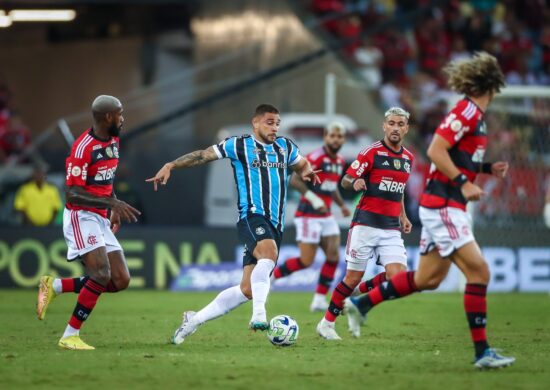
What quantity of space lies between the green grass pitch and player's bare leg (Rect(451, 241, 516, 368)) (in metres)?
0.12

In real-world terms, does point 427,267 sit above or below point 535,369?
above

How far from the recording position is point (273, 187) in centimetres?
1188

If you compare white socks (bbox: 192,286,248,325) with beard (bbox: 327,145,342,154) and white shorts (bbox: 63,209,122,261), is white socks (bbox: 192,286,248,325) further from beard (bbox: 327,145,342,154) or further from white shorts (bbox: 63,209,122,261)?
beard (bbox: 327,145,342,154)

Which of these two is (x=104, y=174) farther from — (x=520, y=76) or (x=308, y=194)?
(x=520, y=76)

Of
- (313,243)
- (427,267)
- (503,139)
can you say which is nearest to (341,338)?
(427,267)

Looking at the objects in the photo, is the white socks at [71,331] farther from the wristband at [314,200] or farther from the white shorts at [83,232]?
the wristband at [314,200]

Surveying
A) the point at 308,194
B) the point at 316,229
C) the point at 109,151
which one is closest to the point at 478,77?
the point at 109,151

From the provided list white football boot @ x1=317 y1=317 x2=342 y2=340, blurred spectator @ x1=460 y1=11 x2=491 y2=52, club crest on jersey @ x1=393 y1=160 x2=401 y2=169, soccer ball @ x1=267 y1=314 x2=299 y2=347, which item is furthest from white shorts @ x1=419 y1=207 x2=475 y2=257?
blurred spectator @ x1=460 y1=11 x2=491 y2=52

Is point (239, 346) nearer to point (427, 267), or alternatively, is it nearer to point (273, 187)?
point (273, 187)

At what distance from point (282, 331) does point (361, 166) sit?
7.17ft

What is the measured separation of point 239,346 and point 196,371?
222 centimetres

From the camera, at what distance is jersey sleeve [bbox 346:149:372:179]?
41.1 feet

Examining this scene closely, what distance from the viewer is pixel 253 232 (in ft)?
38.2

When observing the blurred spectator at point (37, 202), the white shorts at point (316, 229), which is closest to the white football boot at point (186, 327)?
the white shorts at point (316, 229)
